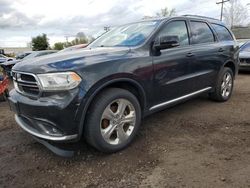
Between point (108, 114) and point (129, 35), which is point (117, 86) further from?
point (129, 35)

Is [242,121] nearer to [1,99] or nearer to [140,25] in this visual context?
[140,25]

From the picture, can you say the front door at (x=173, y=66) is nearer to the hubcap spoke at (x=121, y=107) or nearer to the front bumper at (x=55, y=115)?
the hubcap spoke at (x=121, y=107)

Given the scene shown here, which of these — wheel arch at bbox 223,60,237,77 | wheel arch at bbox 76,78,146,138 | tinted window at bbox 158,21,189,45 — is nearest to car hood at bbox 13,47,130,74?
wheel arch at bbox 76,78,146,138

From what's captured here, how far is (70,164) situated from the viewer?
3307 mm

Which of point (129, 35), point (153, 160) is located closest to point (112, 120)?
point (153, 160)

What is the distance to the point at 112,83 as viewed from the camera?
10.9ft

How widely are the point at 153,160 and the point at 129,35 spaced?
199 cm

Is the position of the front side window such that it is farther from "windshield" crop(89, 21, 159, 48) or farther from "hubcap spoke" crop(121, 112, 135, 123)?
"hubcap spoke" crop(121, 112, 135, 123)

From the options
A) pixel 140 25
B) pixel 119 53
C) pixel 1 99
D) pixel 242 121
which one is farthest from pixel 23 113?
pixel 1 99

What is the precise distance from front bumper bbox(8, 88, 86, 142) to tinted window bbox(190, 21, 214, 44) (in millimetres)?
2710

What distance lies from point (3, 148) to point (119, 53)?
2100mm

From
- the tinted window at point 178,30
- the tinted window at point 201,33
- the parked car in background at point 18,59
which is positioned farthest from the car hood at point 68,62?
the parked car in background at point 18,59

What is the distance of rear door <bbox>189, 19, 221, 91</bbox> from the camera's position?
15.4ft

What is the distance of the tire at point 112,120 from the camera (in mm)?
3162
